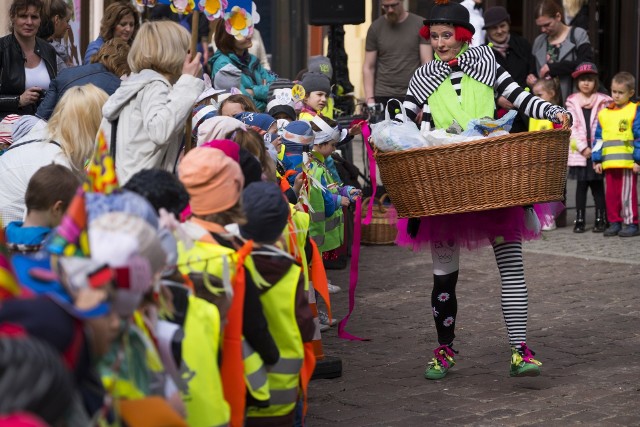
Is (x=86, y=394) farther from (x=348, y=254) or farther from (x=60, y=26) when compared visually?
(x=348, y=254)

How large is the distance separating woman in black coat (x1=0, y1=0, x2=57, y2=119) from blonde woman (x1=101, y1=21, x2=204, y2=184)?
205 cm

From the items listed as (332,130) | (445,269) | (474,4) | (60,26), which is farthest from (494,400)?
(474,4)

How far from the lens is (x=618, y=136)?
12.4m

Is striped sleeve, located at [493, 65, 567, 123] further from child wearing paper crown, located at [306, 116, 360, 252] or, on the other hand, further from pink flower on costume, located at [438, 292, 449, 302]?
child wearing paper crown, located at [306, 116, 360, 252]

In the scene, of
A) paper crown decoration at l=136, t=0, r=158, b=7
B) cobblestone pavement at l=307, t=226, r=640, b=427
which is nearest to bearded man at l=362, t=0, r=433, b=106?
cobblestone pavement at l=307, t=226, r=640, b=427

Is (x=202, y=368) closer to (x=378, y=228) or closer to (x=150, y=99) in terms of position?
(x=150, y=99)

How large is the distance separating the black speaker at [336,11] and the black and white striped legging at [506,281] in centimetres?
755

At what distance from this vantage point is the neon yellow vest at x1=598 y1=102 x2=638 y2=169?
12383mm

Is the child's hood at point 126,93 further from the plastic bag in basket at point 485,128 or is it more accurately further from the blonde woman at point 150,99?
the plastic bag in basket at point 485,128

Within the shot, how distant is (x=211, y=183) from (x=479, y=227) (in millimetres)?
2263

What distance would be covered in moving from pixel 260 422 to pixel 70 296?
6.70ft

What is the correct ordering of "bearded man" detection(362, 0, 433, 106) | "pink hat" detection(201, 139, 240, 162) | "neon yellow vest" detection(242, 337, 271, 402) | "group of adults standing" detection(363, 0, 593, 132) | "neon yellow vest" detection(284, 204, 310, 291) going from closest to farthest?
"neon yellow vest" detection(242, 337, 271, 402) → "pink hat" detection(201, 139, 240, 162) → "neon yellow vest" detection(284, 204, 310, 291) → "group of adults standing" detection(363, 0, 593, 132) → "bearded man" detection(362, 0, 433, 106)

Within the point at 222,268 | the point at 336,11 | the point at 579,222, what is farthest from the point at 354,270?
the point at 336,11

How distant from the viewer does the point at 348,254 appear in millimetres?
11234
